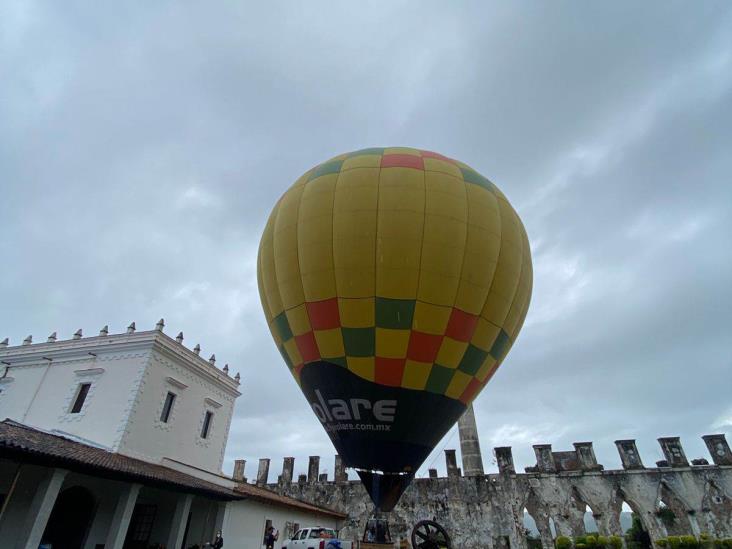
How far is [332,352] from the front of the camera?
702 cm

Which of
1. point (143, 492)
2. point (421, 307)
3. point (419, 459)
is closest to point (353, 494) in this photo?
point (143, 492)

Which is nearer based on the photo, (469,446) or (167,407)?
(167,407)

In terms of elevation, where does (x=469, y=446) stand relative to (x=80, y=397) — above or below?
below

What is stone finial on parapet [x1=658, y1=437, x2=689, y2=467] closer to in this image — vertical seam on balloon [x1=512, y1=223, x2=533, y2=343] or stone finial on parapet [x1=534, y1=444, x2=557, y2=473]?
stone finial on parapet [x1=534, y1=444, x2=557, y2=473]

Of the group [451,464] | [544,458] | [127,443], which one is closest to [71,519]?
[127,443]

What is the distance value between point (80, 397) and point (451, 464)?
16.3 m

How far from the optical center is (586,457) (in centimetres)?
1847

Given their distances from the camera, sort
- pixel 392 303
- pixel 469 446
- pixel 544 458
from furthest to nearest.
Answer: pixel 469 446 < pixel 544 458 < pixel 392 303

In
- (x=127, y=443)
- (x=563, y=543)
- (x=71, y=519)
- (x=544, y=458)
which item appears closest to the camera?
(x=71, y=519)

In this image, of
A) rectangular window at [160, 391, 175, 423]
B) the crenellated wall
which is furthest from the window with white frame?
the crenellated wall

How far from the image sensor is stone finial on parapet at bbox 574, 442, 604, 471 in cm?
1802

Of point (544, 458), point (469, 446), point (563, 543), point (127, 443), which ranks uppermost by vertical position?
point (469, 446)

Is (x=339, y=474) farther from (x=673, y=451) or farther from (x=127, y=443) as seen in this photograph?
(x=673, y=451)

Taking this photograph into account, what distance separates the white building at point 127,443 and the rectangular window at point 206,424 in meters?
0.04
